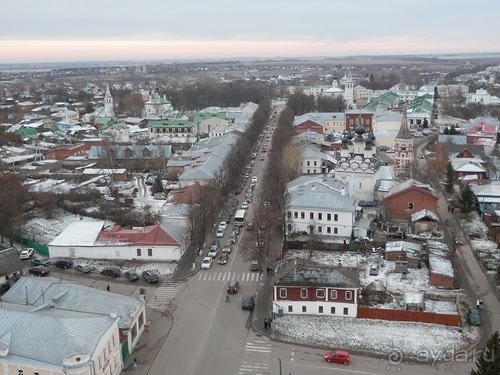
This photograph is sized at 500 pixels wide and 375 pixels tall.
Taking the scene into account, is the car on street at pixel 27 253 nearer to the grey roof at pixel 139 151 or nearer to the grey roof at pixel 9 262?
the grey roof at pixel 9 262

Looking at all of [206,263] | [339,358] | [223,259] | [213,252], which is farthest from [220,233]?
[339,358]

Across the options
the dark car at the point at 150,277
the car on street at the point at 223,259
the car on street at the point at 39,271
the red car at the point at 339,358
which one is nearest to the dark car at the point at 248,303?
the car on street at the point at 223,259

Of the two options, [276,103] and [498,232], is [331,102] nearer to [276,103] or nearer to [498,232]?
[276,103]

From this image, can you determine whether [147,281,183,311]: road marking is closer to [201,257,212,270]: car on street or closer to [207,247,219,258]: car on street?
[201,257,212,270]: car on street

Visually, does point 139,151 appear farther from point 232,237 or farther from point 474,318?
point 474,318

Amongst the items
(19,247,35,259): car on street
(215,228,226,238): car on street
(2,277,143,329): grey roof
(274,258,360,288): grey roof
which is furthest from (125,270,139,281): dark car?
(274,258,360,288): grey roof
